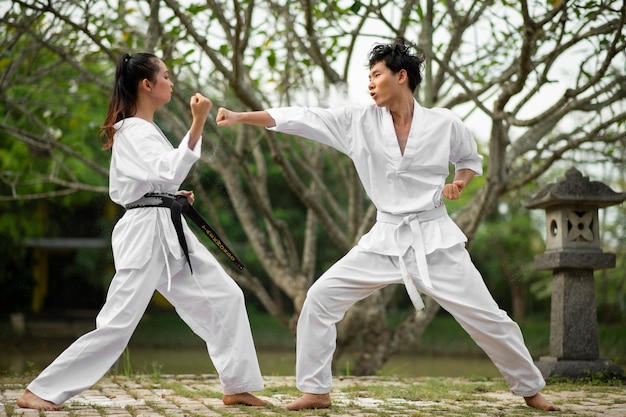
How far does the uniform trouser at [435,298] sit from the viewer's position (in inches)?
146

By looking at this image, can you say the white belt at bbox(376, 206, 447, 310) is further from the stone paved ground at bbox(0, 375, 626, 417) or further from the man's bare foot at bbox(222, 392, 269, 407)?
the man's bare foot at bbox(222, 392, 269, 407)

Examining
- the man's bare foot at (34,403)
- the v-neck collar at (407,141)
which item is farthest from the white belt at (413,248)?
the man's bare foot at (34,403)

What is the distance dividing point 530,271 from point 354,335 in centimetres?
1322

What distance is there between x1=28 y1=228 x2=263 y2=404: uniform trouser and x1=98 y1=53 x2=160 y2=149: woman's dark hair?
69 cm

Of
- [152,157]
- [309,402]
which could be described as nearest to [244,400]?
[309,402]

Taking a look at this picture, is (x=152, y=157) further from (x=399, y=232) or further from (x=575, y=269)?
(x=575, y=269)

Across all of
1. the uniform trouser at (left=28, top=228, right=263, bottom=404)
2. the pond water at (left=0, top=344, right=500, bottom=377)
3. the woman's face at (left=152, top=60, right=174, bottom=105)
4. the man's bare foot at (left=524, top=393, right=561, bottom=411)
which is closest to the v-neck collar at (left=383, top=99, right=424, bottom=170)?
the uniform trouser at (left=28, top=228, right=263, bottom=404)

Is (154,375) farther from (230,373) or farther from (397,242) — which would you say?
(397,242)

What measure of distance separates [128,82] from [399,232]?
1551mm

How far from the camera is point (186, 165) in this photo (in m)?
3.57

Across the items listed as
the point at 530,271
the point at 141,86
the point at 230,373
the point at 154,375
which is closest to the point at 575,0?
the point at 141,86

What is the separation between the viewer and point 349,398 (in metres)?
4.27

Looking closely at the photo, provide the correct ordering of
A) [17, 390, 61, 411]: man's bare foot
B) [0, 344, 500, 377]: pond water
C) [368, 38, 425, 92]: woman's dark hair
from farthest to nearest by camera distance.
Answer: [0, 344, 500, 377]: pond water
[368, 38, 425, 92]: woman's dark hair
[17, 390, 61, 411]: man's bare foot

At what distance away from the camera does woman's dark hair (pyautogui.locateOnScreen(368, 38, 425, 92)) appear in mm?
3912
